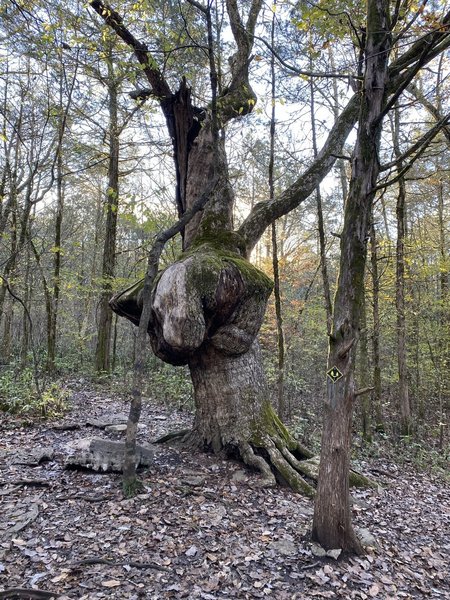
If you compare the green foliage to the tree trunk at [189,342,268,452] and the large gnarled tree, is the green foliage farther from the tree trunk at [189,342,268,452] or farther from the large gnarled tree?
the tree trunk at [189,342,268,452]

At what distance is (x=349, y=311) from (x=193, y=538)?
2.62 m

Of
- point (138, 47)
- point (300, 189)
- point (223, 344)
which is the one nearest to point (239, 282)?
point (223, 344)

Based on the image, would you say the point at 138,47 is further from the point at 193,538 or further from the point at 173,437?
the point at 193,538

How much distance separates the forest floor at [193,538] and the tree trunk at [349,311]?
36 centimetres

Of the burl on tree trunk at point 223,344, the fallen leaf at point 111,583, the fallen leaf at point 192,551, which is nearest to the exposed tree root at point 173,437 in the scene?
the burl on tree trunk at point 223,344

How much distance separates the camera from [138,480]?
4230 mm

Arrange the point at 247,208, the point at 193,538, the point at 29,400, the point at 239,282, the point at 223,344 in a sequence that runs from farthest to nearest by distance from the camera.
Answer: the point at 247,208 → the point at 29,400 → the point at 223,344 → the point at 239,282 → the point at 193,538

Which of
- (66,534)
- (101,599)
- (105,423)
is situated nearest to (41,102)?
(105,423)

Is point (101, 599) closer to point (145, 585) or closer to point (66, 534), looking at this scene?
point (145, 585)

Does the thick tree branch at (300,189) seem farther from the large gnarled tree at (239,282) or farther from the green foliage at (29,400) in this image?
the green foliage at (29,400)

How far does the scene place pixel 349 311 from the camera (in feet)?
11.6

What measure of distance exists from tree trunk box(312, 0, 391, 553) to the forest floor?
1.17 ft

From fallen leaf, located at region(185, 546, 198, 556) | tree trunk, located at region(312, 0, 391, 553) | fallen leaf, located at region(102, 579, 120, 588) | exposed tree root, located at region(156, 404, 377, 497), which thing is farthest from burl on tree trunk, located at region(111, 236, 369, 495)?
fallen leaf, located at region(102, 579, 120, 588)

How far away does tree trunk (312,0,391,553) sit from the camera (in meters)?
3.49
